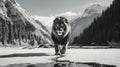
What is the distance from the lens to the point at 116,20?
144m

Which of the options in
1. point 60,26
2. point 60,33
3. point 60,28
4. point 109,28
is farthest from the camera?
point 109,28

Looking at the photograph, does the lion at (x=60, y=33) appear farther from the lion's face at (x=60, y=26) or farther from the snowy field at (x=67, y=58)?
the snowy field at (x=67, y=58)

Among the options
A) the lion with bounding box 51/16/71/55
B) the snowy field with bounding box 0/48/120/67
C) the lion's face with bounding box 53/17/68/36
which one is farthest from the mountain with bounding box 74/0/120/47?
the snowy field with bounding box 0/48/120/67

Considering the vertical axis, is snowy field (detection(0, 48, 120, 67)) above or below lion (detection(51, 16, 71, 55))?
below

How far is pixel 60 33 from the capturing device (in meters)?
20.1

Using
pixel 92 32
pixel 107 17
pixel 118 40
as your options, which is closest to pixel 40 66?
pixel 118 40

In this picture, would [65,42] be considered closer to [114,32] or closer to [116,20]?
[114,32]

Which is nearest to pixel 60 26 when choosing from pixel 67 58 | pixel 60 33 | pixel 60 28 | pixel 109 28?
pixel 60 28

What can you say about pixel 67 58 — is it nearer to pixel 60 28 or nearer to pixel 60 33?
pixel 60 33

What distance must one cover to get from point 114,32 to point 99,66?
12303 centimetres

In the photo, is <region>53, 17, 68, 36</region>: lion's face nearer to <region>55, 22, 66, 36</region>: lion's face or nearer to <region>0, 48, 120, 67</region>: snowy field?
<region>55, 22, 66, 36</region>: lion's face

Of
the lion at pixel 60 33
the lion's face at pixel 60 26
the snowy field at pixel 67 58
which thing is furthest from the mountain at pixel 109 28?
the snowy field at pixel 67 58

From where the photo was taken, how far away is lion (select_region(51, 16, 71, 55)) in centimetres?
2011

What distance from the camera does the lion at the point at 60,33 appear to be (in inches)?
792
